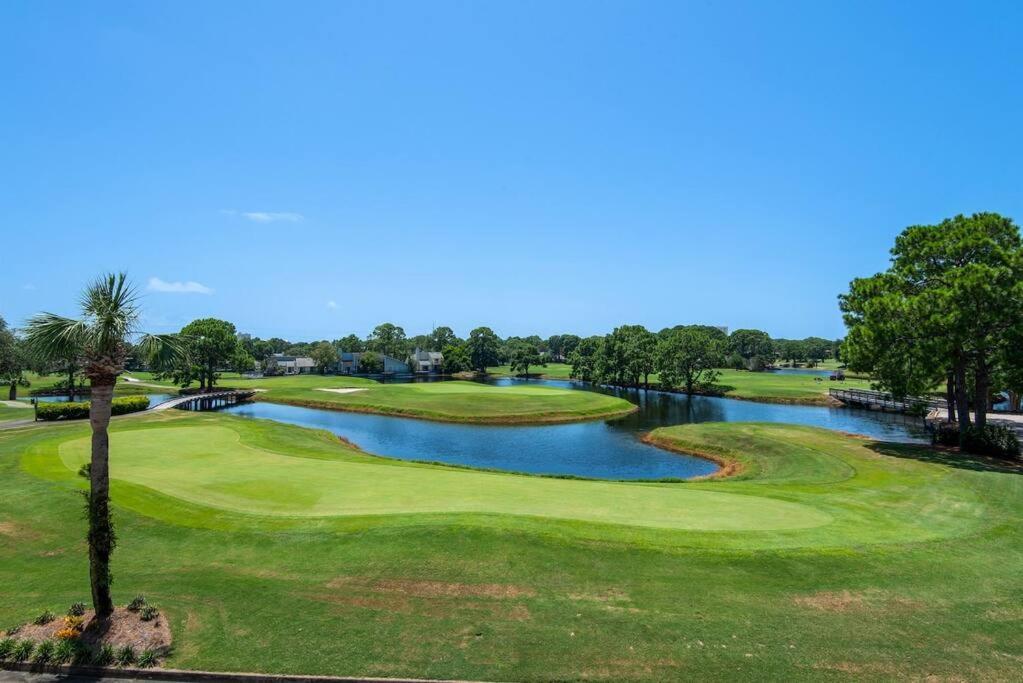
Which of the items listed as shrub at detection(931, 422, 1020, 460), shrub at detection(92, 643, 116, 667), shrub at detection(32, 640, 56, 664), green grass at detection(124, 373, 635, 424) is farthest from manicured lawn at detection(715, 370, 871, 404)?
shrub at detection(32, 640, 56, 664)

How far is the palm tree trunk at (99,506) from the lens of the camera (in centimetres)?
1234

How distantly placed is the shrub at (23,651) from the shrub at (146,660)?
7.72ft

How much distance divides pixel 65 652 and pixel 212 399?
8682cm

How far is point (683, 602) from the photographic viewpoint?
1310cm

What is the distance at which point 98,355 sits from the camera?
12.4 meters

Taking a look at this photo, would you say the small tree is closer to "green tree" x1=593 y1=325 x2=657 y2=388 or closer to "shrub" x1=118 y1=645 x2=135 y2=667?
"green tree" x1=593 y1=325 x2=657 y2=388

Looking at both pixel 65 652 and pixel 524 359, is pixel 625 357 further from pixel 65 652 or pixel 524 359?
pixel 65 652

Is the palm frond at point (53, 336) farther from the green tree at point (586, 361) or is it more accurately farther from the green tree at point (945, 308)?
the green tree at point (586, 361)

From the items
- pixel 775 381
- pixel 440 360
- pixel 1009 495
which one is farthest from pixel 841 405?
pixel 440 360

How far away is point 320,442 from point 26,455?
19591mm

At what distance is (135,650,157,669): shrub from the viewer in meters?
11.0

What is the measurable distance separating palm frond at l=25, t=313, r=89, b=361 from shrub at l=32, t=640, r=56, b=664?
6230mm

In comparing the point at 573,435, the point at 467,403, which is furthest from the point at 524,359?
the point at 573,435

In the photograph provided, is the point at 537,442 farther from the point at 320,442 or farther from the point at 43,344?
the point at 43,344
